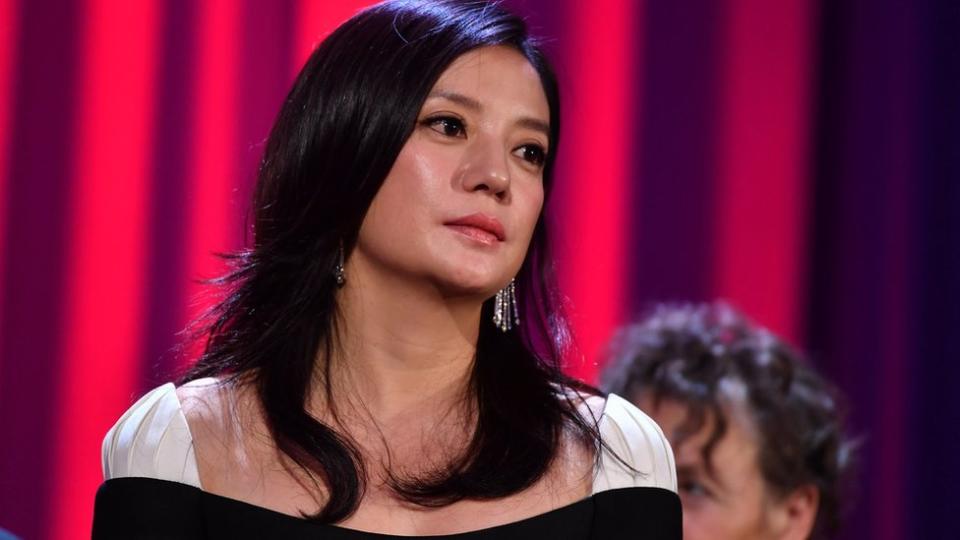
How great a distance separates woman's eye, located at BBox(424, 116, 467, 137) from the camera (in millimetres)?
1733

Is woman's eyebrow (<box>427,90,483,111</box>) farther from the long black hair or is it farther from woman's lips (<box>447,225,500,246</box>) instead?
woman's lips (<box>447,225,500,246</box>)

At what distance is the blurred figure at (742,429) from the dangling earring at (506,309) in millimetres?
523

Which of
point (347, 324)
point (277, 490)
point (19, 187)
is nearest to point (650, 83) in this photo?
point (19, 187)

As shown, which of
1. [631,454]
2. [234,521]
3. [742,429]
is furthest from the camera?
[742,429]

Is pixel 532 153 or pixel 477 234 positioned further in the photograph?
pixel 532 153

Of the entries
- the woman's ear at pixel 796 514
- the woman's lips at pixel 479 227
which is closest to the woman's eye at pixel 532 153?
the woman's lips at pixel 479 227

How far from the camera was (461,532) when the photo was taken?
166 centimetres

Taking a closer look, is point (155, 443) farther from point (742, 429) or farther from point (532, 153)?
point (742, 429)

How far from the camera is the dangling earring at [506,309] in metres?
1.86

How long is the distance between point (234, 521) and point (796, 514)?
103 centimetres

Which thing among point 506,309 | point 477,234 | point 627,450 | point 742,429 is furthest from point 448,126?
point 742,429

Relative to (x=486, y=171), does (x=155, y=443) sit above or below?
below

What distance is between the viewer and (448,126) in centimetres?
A: 174

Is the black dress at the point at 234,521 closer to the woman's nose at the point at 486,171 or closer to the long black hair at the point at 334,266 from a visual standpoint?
the long black hair at the point at 334,266
